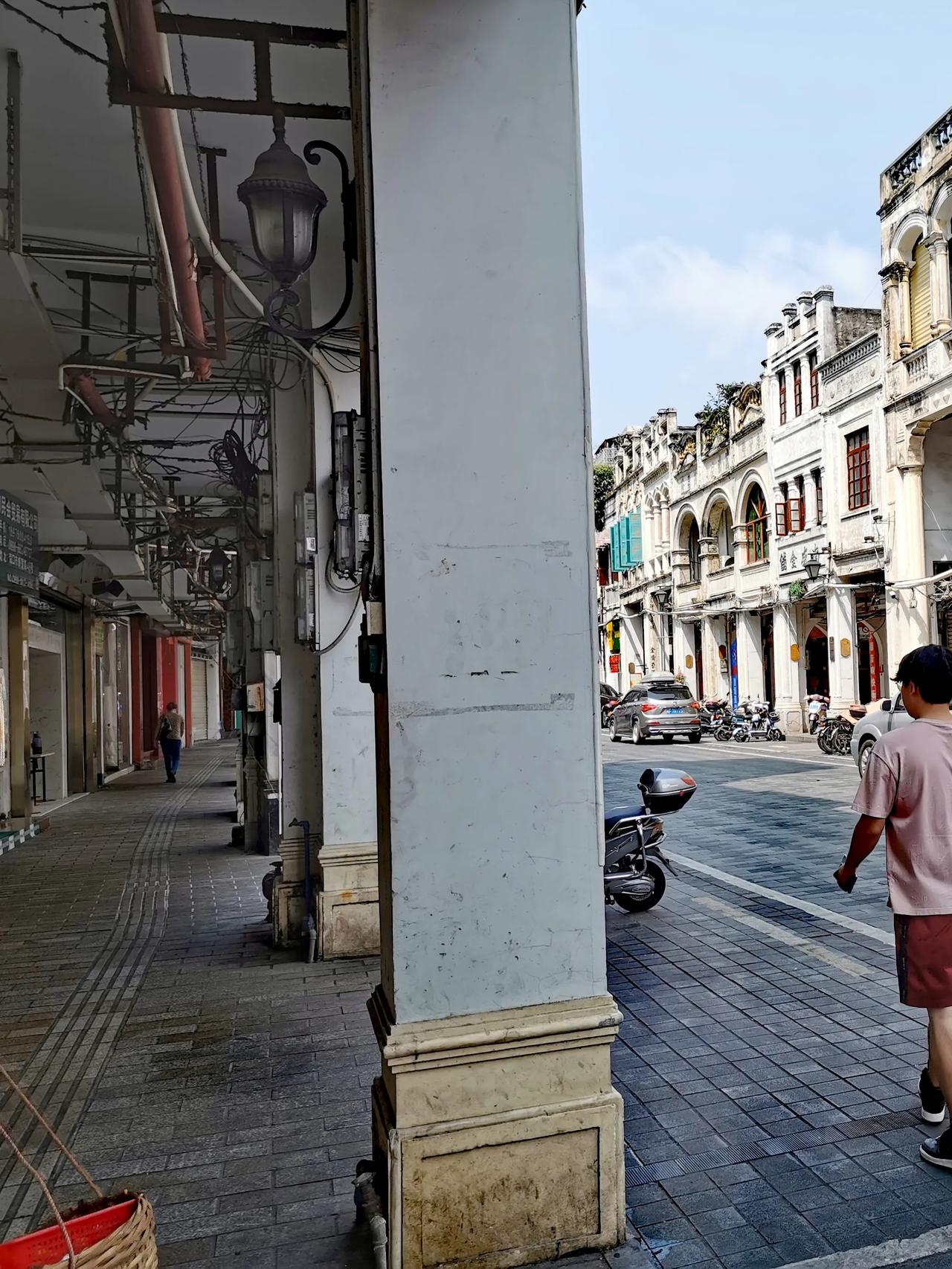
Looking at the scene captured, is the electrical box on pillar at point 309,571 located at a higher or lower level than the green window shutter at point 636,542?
lower

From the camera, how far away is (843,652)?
2414 centimetres

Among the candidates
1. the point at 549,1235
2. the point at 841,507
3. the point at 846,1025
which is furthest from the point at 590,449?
the point at 841,507

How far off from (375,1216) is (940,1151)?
6.71 ft

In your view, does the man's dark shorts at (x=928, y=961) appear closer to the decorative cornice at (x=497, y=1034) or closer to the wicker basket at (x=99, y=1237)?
the decorative cornice at (x=497, y=1034)

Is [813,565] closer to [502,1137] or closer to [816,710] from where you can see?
[816,710]

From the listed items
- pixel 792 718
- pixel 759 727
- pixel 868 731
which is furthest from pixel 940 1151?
pixel 792 718

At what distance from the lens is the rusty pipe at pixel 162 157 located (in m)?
3.60

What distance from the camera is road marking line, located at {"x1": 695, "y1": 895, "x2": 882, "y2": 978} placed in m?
5.64

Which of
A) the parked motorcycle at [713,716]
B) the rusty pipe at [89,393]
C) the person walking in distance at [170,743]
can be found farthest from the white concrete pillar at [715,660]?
the rusty pipe at [89,393]

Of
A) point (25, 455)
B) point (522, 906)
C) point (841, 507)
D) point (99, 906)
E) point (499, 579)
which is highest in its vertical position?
point (841, 507)

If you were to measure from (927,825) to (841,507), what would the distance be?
23103 mm

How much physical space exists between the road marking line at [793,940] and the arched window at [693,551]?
96.1ft

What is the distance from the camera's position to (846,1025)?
4773 millimetres

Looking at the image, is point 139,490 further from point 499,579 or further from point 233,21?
point 499,579
